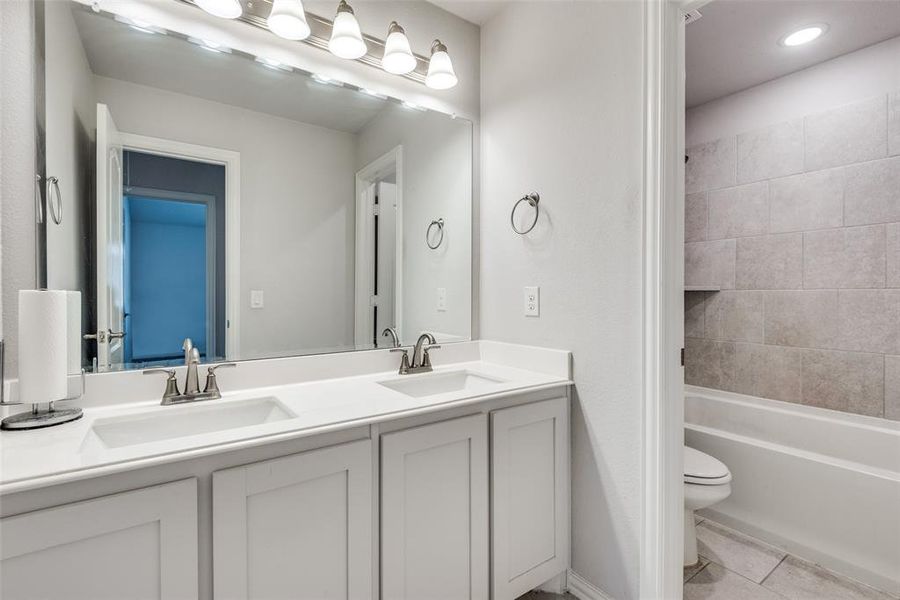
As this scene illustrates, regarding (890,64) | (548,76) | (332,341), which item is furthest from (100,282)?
(890,64)

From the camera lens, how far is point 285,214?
1527mm

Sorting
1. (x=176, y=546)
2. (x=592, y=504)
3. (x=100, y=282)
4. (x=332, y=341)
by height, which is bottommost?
(x=592, y=504)

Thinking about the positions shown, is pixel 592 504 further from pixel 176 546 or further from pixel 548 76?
pixel 548 76

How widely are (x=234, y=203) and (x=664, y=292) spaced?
145 cm

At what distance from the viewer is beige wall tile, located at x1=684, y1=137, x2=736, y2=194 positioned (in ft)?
8.33

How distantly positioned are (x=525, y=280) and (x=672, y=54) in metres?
0.91

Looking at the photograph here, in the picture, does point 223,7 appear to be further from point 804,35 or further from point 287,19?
point 804,35

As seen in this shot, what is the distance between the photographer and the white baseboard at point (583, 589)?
57.5 inches

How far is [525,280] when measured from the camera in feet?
5.77

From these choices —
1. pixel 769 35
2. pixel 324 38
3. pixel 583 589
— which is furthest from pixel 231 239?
pixel 769 35

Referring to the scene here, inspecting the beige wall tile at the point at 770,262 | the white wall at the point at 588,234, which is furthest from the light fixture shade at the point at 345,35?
the beige wall tile at the point at 770,262

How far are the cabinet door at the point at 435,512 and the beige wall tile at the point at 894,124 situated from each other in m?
2.35

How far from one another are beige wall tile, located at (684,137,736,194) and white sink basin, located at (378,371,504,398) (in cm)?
187

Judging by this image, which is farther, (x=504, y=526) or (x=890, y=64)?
(x=890, y=64)
